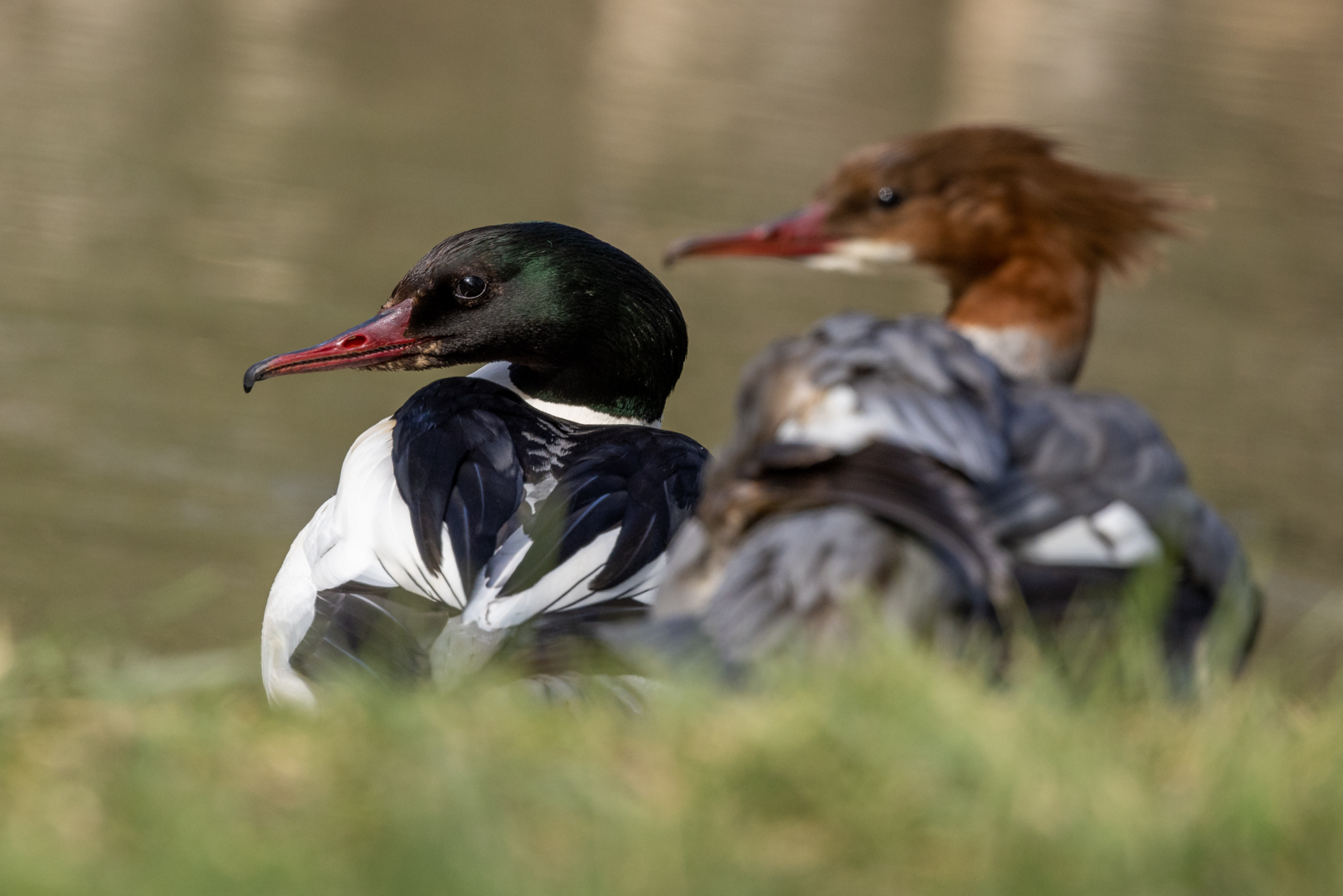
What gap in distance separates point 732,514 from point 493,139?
1258 cm

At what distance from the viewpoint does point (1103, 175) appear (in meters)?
3.38

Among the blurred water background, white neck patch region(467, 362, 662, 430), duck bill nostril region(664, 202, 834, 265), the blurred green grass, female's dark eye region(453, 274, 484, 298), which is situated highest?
duck bill nostril region(664, 202, 834, 265)

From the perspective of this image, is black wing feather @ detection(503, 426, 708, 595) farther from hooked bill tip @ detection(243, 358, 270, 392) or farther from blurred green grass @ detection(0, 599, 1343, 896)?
blurred green grass @ detection(0, 599, 1343, 896)

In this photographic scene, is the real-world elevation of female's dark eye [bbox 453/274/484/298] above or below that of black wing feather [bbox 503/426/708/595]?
above

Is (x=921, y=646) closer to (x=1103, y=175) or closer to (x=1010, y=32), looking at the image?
(x=1103, y=175)

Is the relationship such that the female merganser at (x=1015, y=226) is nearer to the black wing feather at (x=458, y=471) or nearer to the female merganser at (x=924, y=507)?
the female merganser at (x=924, y=507)

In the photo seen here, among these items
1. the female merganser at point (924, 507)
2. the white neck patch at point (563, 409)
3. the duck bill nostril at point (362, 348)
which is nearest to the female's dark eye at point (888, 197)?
the female merganser at point (924, 507)

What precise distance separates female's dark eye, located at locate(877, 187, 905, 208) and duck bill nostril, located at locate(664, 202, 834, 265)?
0.12 meters

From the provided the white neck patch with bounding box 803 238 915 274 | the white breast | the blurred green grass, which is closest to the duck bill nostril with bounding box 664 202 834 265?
the white neck patch with bounding box 803 238 915 274

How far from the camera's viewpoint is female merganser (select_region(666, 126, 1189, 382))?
3.37 metres

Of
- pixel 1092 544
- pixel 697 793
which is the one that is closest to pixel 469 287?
pixel 1092 544

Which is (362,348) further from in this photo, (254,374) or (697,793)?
(697,793)

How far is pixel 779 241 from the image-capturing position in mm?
3549

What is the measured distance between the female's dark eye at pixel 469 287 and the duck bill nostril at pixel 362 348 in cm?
14
